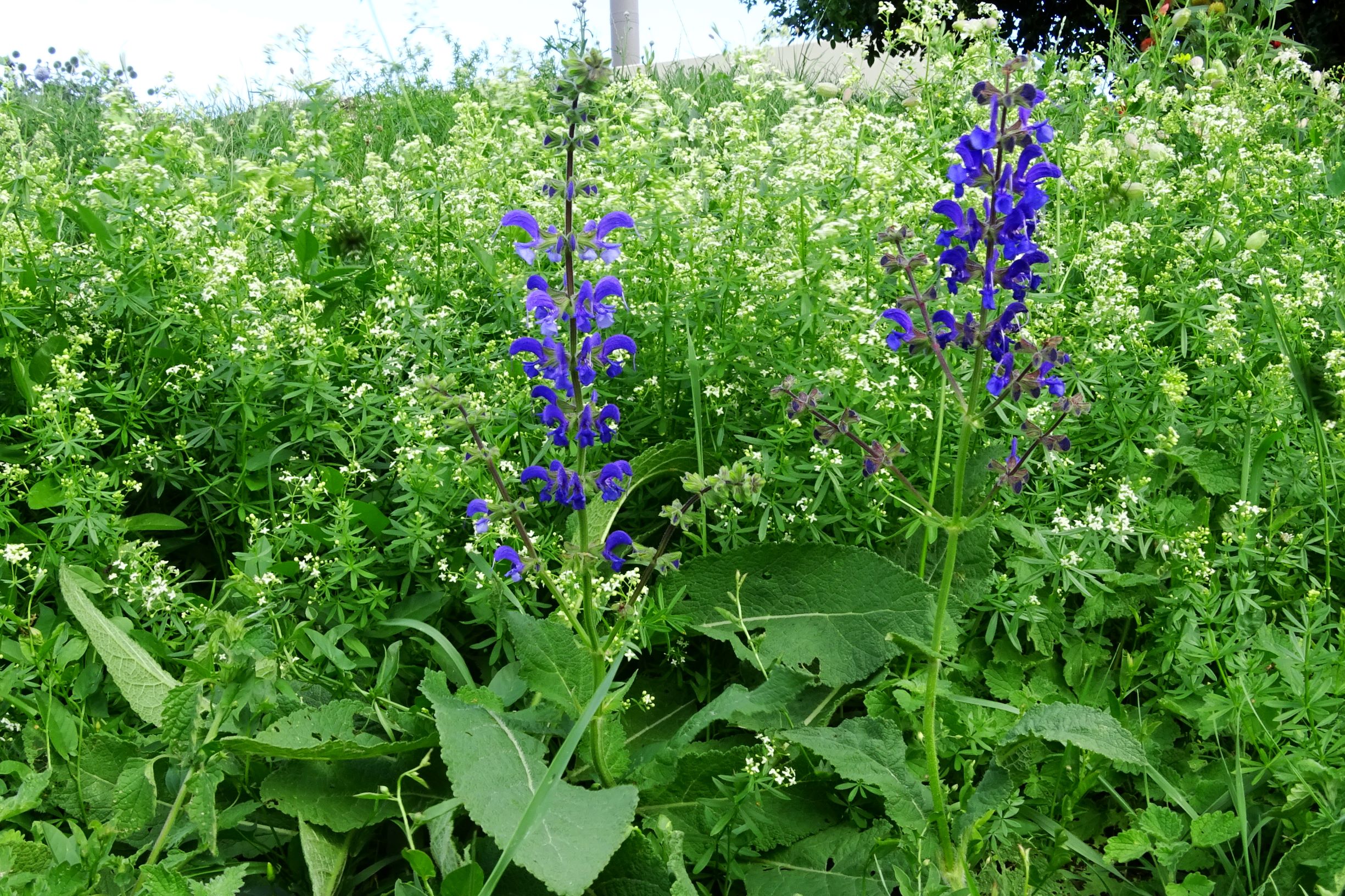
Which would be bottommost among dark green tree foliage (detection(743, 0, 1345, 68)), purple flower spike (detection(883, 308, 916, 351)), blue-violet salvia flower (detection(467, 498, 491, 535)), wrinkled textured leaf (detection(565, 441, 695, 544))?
wrinkled textured leaf (detection(565, 441, 695, 544))

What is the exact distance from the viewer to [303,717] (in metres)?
2.02

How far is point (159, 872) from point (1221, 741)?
226 cm

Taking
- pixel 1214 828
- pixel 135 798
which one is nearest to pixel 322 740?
pixel 135 798

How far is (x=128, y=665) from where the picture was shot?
7.24 feet

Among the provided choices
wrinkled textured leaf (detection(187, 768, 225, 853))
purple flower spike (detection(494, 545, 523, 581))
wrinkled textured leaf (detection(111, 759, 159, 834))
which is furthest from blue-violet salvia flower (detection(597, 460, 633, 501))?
wrinkled textured leaf (detection(111, 759, 159, 834))

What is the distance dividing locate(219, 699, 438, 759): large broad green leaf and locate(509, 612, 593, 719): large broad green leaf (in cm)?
24

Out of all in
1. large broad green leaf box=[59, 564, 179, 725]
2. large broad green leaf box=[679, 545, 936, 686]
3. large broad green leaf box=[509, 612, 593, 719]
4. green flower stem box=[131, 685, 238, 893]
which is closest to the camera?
green flower stem box=[131, 685, 238, 893]

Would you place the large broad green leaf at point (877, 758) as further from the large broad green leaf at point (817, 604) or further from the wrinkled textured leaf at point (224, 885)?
the wrinkled textured leaf at point (224, 885)

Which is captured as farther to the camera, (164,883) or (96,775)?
(96,775)

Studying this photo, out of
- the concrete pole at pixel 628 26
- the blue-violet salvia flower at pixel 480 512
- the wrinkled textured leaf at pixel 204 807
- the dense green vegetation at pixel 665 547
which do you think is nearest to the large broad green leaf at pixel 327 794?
the dense green vegetation at pixel 665 547

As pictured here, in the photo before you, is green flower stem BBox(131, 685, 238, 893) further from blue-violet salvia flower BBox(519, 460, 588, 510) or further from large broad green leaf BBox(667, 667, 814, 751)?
large broad green leaf BBox(667, 667, 814, 751)

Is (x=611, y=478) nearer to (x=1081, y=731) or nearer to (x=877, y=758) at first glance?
(x=877, y=758)

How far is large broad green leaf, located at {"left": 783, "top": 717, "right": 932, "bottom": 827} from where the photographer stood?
1.91 meters

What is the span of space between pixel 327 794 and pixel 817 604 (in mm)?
1158
